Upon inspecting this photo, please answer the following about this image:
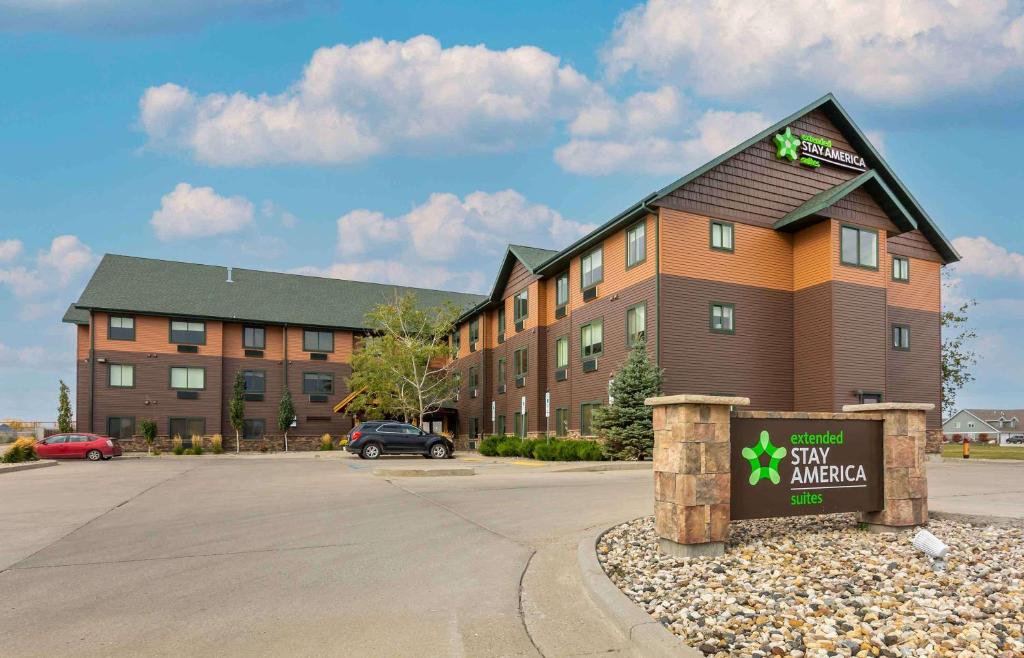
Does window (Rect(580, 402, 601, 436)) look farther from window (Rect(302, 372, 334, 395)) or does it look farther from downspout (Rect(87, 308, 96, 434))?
downspout (Rect(87, 308, 96, 434))

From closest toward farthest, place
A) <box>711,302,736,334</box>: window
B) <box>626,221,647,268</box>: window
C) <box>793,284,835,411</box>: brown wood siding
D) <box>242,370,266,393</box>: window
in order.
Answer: <box>793,284,835,411</box>: brown wood siding
<box>711,302,736,334</box>: window
<box>626,221,647,268</box>: window
<box>242,370,266,393</box>: window

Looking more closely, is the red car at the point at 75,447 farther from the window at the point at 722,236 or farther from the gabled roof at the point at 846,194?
the gabled roof at the point at 846,194

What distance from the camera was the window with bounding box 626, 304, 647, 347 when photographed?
2752 cm

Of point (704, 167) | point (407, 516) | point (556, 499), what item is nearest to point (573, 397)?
point (704, 167)

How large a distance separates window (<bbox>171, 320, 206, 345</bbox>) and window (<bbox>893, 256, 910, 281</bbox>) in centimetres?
3986

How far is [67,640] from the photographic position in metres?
5.59

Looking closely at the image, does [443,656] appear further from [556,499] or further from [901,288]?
[901,288]

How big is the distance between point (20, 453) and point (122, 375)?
55.1 feet

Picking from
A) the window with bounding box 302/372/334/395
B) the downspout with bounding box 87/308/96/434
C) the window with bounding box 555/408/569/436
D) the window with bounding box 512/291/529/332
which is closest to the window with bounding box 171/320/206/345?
the downspout with bounding box 87/308/96/434

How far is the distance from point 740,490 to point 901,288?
28566 millimetres

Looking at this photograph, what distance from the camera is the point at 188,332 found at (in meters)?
47.5

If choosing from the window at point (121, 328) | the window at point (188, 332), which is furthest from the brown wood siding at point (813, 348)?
the window at point (121, 328)

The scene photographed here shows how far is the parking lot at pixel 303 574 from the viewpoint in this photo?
5.61m

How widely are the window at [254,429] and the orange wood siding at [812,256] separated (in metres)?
34.9
